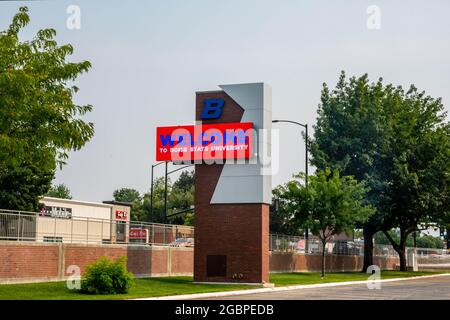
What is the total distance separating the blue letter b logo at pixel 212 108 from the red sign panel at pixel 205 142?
864 mm

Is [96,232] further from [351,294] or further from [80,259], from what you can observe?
[351,294]

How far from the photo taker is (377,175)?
222ft

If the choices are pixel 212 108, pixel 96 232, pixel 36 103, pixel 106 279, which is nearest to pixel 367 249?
pixel 212 108

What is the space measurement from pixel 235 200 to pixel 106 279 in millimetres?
12126

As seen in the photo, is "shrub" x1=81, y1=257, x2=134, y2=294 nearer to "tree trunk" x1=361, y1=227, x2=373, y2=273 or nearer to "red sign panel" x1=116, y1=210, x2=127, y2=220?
"tree trunk" x1=361, y1=227, x2=373, y2=273

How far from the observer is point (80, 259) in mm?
39438

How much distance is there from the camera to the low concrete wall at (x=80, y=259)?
114ft

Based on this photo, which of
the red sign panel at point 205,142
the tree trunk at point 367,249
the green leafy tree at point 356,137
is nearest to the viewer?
the red sign panel at point 205,142

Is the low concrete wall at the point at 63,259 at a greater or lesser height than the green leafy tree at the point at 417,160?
lesser

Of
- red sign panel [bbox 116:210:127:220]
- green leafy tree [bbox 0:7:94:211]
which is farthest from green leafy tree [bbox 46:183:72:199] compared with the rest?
green leafy tree [bbox 0:7:94:211]

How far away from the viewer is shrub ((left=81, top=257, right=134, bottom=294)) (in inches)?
1277

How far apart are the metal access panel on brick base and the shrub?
10114 mm

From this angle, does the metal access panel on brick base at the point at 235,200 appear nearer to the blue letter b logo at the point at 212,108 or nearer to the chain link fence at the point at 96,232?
the blue letter b logo at the point at 212,108

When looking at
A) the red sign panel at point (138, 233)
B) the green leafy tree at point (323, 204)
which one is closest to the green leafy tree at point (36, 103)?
the red sign panel at point (138, 233)
